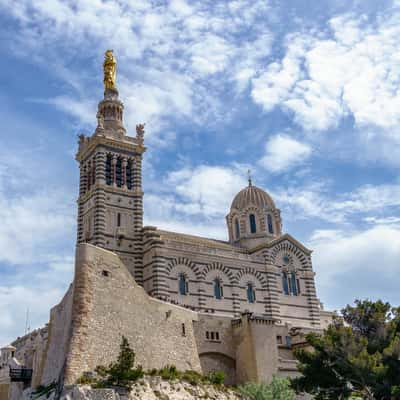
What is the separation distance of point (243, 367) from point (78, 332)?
42.5ft

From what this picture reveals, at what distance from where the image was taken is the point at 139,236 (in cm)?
4962

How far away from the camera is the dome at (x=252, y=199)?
58531mm

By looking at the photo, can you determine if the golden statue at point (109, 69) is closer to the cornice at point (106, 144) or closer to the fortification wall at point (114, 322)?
the cornice at point (106, 144)

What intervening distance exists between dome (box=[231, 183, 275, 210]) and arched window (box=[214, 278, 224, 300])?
10.6 m

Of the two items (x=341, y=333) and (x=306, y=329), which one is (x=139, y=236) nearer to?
(x=306, y=329)

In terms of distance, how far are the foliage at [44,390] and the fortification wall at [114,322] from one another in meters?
2.06

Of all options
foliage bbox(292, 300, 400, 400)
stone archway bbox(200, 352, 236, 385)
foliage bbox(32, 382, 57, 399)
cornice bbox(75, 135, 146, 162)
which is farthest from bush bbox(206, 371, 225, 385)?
cornice bbox(75, 135, 146, 162)

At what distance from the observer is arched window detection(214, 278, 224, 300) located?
49.7 metres

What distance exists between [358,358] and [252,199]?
98.0ft

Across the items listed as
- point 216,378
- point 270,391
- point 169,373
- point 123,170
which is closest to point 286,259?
point 123,170

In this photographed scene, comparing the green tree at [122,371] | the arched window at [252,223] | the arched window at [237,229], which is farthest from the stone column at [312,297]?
the green tree at [122,371]

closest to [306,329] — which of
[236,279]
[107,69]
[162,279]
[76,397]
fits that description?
[236,279]

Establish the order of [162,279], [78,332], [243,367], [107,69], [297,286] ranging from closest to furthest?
[78,332] < [243,367] < [162,279] < [297,286] < [107,69]

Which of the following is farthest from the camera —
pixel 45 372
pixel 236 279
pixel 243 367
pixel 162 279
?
pixel 236 279
